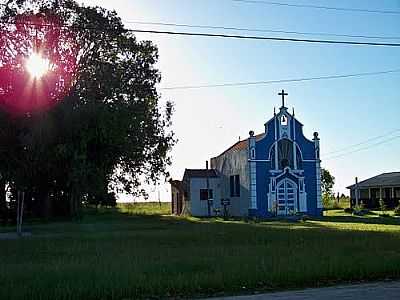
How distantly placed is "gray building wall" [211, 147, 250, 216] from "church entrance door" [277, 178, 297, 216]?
2.83 m

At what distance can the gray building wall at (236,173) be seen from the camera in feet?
182

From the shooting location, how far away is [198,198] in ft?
205

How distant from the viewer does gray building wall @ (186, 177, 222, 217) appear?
2441 inches

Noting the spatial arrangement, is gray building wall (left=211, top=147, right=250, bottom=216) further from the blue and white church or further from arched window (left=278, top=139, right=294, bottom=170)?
arched window (left=278, top=139, right=294, bottom=170)

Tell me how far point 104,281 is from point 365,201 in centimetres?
6509

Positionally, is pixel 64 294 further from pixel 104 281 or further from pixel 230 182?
pixel 230 182

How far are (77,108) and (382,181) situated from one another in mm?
46346

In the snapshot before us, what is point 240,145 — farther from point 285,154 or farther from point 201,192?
point 201,192

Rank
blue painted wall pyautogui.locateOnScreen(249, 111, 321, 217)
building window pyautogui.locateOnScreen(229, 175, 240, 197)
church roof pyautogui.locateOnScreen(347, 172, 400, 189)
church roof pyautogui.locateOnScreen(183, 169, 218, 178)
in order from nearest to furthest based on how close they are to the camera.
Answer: blue painted wall pyautogui.locateOnScreen(249, 111, 321, 217) → building window pyautogui.locateOnScreen(229, 175, 240, 197) → church roof pyautogui.locateOnScreen(183, 169, 218, 178) → church roof pyautogui.locateOnScreen(347, 172, 400, 189)

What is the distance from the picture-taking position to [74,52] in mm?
43938

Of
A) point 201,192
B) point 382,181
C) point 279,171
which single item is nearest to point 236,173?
point 279,171

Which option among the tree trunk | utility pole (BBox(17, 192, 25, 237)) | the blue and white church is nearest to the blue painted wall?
the blue and white church

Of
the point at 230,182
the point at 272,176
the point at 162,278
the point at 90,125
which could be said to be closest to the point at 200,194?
the point at 230,182

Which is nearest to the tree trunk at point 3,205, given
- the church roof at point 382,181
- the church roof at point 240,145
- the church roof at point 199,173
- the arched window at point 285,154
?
the church roof at point 199,173
